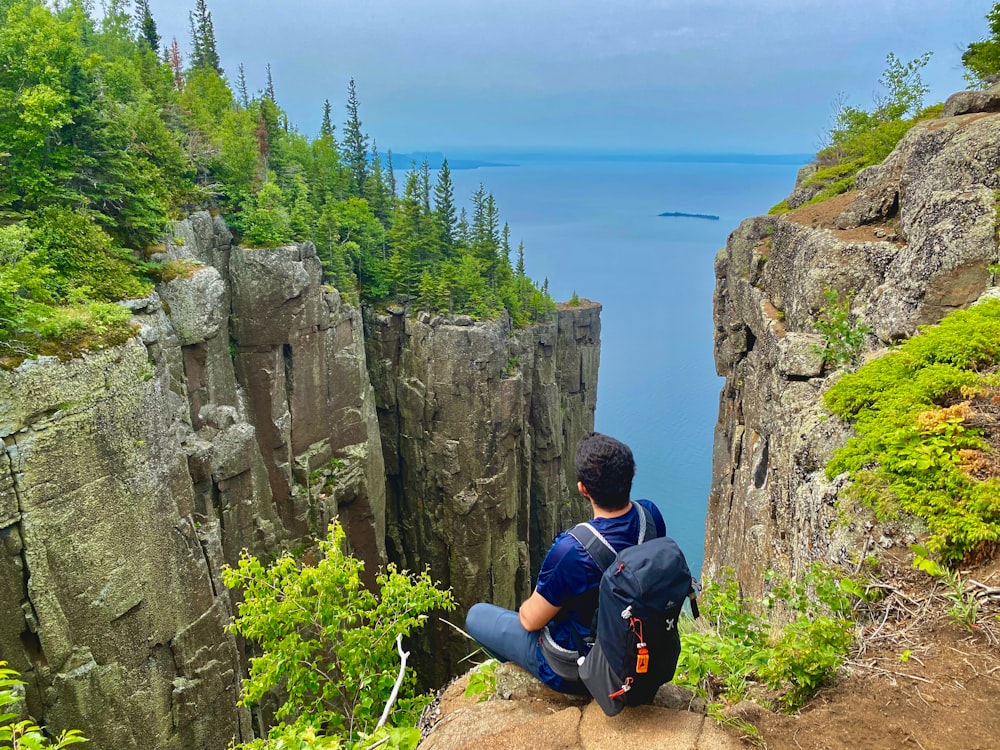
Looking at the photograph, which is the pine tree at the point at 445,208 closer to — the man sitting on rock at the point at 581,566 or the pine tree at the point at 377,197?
the pine tree at the point at 377,197

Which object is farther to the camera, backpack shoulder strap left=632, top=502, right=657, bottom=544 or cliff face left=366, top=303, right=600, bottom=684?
cliff face left=366, top=303, right=600, bottom=684

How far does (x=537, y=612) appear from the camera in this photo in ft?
15.4

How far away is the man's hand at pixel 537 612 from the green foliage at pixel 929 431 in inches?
128

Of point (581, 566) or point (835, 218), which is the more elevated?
point (835, 218)

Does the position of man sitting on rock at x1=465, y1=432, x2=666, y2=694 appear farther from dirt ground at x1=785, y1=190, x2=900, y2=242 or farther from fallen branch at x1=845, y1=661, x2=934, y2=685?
dirt ground at x1=785, y1=190, x2=900, y2=242

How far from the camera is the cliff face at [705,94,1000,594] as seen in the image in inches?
303

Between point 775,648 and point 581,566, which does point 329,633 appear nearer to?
point 581,566

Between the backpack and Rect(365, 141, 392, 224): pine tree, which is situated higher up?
Rect(365, 141, 392, 224): pine tree

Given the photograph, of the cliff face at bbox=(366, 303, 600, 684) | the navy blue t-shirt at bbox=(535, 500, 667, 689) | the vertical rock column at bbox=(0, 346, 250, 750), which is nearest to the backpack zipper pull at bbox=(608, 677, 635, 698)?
the navy blue t-shirt at bbox=(535, 500, 667, 689)

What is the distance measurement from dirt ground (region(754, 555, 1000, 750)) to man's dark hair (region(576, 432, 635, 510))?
194cm

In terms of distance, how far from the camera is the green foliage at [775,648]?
4.61 metres

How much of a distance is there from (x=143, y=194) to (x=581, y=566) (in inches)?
714

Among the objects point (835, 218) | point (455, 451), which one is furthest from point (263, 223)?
point (835, 218)

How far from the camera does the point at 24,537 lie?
1214 cm
